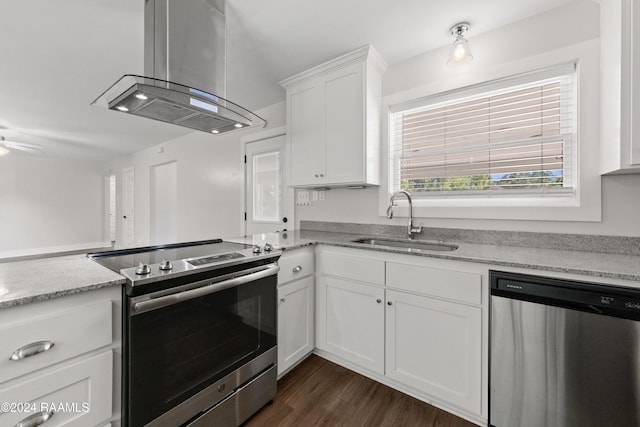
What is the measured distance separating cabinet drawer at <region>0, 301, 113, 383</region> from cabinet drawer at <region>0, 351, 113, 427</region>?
0.15 ft

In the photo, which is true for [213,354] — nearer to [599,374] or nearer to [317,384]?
[317,384]

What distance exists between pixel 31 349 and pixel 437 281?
5.54 ft

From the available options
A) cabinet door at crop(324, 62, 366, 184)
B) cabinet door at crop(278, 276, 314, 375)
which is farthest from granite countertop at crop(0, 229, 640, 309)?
cabinet door at crop(324, 62, 366, 184)

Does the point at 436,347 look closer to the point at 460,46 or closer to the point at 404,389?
the point at 404,389

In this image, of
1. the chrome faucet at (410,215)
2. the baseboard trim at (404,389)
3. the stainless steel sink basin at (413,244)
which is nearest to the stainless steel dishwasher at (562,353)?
the baseboard trim at (404,389)

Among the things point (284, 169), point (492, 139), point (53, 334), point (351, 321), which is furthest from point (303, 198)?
point (53, 334)

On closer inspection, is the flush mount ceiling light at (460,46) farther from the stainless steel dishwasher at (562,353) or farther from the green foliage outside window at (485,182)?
the stainless steel dishwasher at (562,353)

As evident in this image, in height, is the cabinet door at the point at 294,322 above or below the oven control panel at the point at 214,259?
below

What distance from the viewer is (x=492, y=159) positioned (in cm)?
186

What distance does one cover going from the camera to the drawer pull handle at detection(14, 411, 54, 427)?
0.78m

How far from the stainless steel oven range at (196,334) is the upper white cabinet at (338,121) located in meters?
1.00

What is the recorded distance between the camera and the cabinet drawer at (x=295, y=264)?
167 cm

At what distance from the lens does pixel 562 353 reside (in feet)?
3.71

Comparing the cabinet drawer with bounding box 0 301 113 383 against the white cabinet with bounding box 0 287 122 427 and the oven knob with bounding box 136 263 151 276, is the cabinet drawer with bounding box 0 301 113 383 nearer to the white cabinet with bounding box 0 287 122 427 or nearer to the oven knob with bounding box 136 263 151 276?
the white cabinet with bounding box 0 287 122 427
